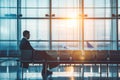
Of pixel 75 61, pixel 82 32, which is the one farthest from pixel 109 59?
pixel 82 32

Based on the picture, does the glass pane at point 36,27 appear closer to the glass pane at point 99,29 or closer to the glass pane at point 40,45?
the glass pane at point 40,45

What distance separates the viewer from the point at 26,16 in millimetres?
16250

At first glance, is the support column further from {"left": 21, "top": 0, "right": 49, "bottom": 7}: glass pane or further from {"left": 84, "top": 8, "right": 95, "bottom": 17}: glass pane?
{"left": 21, "top": 0, "right": 49, "bottom": 7}: glass pane

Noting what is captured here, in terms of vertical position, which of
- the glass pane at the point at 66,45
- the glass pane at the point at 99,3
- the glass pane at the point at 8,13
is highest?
the glass pane at the point at 99,3

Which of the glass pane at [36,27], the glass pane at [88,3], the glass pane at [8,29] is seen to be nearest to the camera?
the glass pane at [8,29]

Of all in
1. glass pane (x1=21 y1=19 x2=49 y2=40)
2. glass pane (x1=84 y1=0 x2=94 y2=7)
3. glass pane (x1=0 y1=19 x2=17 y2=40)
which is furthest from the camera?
glass pane (x1=84 y1=0 x2=94 y2=7)

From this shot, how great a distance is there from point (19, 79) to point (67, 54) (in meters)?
5.44

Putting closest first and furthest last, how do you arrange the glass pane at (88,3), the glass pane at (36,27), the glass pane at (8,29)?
the glass pane at (8,29)
the glass pane at (36,27)
the glass pane at (88,3)

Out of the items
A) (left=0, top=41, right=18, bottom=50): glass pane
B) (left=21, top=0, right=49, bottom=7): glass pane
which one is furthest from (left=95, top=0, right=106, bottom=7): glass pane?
(left=0, top=41, right=18, bottom=50): glass pane

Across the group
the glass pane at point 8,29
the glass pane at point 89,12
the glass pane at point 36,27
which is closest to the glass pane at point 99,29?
the glass pane at point 89,12

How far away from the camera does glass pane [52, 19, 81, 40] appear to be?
16.4 metres

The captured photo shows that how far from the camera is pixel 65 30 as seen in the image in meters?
16.5

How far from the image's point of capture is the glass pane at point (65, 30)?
53.8ft

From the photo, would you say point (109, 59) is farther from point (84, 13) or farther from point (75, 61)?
point (84, 13)
